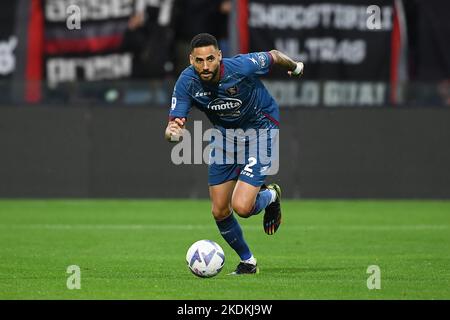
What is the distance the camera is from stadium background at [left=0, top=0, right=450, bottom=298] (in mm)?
19297

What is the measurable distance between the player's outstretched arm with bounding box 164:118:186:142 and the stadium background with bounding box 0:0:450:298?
9786 mm

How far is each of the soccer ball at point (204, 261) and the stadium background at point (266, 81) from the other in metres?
9.68

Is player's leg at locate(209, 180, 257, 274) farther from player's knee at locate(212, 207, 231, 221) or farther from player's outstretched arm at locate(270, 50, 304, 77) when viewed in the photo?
player's outstretched arm at locate(270, 50, 304, 77)

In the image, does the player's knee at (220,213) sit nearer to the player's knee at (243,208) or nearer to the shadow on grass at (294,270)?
the player's knee at (243,208)

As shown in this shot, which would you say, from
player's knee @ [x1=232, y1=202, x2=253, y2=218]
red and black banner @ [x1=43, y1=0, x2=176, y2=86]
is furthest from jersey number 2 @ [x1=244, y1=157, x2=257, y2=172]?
red and black banner @ [x1=43, y1=0, x2=176, y2=86]

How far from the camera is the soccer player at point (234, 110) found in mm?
9727

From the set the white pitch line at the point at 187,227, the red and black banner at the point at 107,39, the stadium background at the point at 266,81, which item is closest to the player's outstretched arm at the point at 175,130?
the white pitch line at the point at 187,227

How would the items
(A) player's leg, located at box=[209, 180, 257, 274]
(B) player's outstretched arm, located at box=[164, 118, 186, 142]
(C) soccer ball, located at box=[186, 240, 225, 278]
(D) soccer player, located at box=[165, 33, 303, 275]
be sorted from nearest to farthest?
(B) player's outstretched arm, located at box=[164, 118, 186, 142] → (C) soccer ball, located at box=[186, 240, 225, 278] → (D) soccer player, located at box=[165, 33, 303, 275] → (A) player's leg, located at box=[209, 180, 257, 274]

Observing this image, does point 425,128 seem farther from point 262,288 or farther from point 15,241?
point 262,288

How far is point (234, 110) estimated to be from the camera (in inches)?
397

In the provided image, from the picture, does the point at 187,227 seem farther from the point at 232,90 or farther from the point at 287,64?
the point at 232,90

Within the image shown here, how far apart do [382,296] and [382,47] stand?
11677 mm

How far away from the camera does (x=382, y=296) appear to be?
8375 mm
